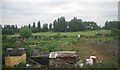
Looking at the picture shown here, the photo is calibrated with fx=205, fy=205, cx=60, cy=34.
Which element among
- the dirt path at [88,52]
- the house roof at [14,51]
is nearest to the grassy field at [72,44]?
the dirt path at [88,52]

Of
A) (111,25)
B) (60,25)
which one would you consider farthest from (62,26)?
(111,25)

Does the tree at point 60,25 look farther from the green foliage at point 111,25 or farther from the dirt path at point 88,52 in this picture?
the green foliage at point 111,25

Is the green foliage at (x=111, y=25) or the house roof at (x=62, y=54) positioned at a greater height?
the green foliage at (x=111, y=25)

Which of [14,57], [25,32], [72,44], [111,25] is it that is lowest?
[14,57]

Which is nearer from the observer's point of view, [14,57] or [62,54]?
[14,57]

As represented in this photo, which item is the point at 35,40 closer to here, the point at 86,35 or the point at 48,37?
the point at 48,37

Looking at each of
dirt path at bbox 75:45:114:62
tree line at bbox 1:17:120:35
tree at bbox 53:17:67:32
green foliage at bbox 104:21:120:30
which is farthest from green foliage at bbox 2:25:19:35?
green foliage at bbox 104:21:120:30

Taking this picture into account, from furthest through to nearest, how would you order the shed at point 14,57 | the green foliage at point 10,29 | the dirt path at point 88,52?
the dirt path at point 88,52 → the green foliage at point 10,29 → the shed at point 14,57

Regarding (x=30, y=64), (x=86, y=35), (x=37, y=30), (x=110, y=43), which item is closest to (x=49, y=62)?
(x=30, y=64)

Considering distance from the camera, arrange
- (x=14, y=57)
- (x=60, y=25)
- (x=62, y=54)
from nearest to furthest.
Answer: (x=14, y=57)
(x=62, y=54)
(x=60, y=25)

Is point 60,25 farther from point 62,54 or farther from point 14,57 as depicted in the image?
point 14,57

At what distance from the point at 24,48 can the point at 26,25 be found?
0.40 meters

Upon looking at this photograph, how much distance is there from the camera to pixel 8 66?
10.7 feet

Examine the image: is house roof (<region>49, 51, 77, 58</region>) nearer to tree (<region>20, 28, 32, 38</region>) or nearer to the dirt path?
the dirt path
